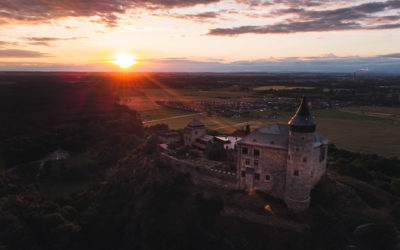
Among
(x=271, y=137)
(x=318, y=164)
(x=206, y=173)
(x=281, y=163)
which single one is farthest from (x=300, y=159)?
(x=206, y=173)

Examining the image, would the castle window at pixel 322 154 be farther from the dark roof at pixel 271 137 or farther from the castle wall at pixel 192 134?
the castle wall at pixel 192 134

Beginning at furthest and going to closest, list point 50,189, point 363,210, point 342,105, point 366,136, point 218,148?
1. point 342,105
2. point 366,136
3. point 50,189
4. point 218,148
5. point 363,210

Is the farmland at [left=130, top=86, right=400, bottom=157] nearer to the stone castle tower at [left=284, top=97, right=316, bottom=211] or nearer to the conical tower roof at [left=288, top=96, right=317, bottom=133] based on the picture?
the stone castle tower at [left=284, top=97, right=316, bottom=211]

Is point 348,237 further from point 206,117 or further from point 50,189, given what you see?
point 206,117

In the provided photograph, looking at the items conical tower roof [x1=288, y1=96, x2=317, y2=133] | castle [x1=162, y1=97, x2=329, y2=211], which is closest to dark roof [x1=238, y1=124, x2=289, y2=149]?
castle [x1=162, y1=97, x2=329, y2=211]

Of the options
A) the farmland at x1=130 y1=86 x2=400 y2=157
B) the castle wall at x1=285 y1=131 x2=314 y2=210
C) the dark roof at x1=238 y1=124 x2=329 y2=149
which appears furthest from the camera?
the farmland at x1=130 y1=86 x2=400 y2=157

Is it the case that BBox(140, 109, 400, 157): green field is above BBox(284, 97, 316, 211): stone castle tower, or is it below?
below

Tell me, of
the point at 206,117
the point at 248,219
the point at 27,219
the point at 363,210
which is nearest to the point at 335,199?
the point at 363,210
